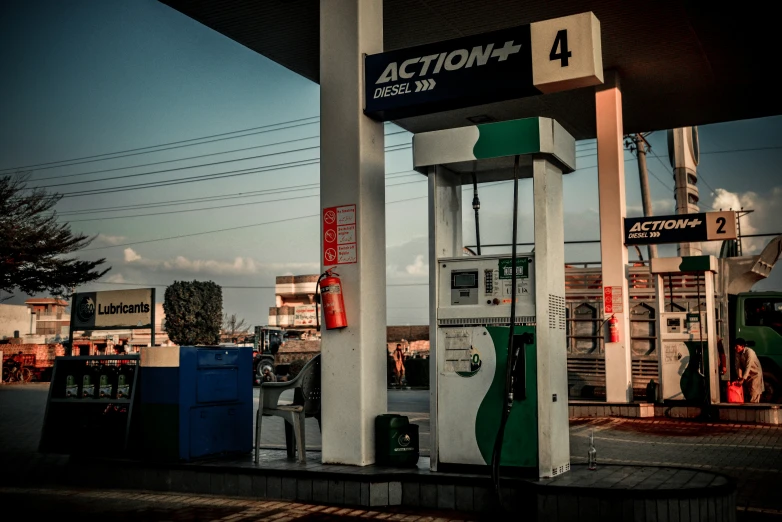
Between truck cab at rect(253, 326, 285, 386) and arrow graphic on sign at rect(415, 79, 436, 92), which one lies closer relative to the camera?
arrow graphic on sign at rect(415, 79, 436, 92)

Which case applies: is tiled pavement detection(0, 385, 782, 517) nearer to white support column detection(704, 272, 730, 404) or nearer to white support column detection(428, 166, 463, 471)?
white support column detection(704, 272, 730, 404)

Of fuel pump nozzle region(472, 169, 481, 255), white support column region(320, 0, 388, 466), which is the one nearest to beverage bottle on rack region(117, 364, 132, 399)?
white support column region(320, 0, 388, 466)

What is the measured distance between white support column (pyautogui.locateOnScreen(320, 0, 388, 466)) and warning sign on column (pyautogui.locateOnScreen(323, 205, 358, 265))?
0.20 feet

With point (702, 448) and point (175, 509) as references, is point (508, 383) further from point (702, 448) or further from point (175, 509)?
point (702, 448)

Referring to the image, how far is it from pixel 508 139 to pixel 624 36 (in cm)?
814

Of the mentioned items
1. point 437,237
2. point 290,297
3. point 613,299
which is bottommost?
point 613,299

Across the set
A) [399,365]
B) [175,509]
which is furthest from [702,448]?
[399,365]

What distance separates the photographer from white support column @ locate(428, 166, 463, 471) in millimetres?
7137

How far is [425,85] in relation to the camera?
751 centimetres

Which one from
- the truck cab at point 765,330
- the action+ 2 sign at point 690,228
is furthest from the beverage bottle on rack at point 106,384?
the truck cab at point 765,330

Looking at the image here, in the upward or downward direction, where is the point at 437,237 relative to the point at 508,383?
upward

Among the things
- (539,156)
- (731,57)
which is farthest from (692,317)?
(539,156)

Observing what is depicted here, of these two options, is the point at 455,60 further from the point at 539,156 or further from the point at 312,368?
the point at 312,368

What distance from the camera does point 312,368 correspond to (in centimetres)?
800
